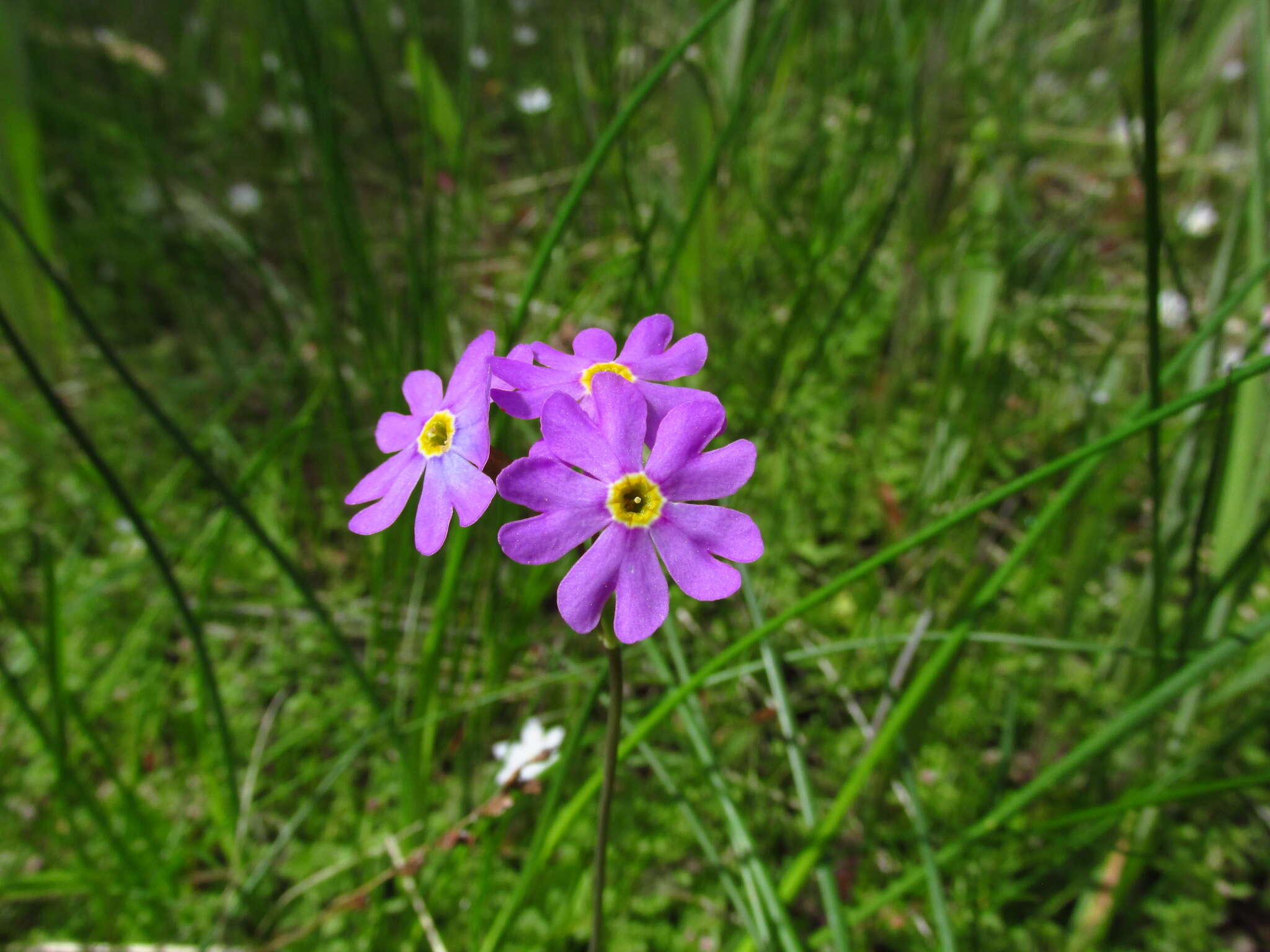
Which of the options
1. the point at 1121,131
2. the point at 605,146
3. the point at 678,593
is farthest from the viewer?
the point at 1121,131

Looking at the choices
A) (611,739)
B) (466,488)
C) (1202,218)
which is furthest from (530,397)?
(1202,218)

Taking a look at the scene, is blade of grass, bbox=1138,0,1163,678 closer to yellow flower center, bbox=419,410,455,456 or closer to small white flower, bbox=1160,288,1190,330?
yellow flower center, bbox=419,410,455,456

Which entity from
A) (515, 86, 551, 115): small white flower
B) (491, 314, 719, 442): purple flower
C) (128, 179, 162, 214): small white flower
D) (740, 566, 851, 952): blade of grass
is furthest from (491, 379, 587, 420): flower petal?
(128, 179, 162, 214): small white flower

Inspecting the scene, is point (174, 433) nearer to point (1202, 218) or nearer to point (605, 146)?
point (605, 146)

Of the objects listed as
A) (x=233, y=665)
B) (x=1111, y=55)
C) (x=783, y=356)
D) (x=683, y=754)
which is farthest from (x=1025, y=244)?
(x=1111, y=55)

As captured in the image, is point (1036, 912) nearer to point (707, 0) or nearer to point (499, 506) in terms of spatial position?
point (499, 506)

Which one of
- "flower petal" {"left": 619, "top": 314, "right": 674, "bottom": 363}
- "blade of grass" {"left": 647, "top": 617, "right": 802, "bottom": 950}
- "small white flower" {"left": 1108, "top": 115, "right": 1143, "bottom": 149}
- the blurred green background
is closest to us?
"flower petal" {"left": 619, "top": 314, "right": 674, "bottom": 363}

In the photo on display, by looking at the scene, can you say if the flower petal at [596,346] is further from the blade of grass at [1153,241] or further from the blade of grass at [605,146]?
the blade of grass at [1153,241]
